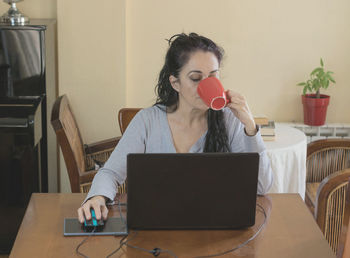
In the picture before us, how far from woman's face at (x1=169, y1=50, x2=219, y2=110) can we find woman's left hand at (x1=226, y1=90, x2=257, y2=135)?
117mm

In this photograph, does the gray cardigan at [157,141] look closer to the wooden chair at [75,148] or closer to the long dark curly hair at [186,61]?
the long dark curly hair at [186,61]

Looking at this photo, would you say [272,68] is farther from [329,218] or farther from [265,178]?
[265,178]

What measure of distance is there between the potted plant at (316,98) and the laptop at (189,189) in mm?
2003

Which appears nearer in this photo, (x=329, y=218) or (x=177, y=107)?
(x=177, y=107)

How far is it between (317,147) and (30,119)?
4.78ft

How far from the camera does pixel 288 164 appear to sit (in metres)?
3.16

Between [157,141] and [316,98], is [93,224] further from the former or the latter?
[316,98]

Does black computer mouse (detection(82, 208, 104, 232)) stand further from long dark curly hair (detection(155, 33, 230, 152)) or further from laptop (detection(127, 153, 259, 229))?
long dark curly hair (detection(155, 33, 230, 152))

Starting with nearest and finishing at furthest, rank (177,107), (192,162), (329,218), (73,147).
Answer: (192,162) < (177,107) < (329,218) < (73,147)

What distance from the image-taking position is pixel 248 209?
1857mm

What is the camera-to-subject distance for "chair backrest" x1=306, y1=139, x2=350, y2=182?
3227 millimetres

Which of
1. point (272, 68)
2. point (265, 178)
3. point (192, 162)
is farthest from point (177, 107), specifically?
point (272, 68)

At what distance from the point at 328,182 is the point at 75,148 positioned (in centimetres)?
127

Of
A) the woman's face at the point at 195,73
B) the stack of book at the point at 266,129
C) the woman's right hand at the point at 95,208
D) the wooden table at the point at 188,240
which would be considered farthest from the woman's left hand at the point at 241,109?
the stack of book at the point at 266,129
